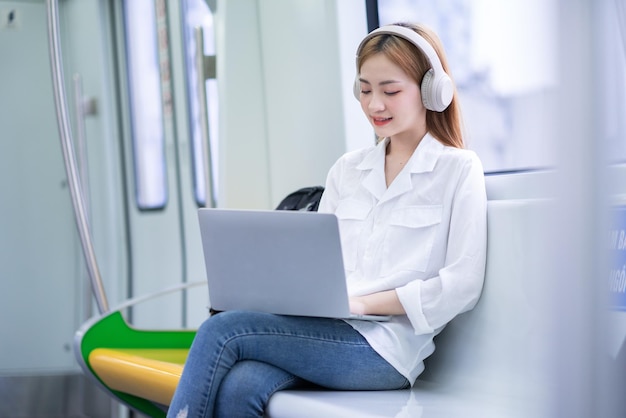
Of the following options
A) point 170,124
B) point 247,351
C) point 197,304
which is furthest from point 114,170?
point 247,351

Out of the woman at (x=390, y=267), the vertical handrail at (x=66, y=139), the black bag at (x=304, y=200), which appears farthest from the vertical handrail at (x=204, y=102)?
the woman at (x=390, y=267)

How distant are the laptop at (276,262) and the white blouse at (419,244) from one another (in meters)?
0.08

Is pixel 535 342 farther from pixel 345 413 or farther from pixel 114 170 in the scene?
pixel 114 170

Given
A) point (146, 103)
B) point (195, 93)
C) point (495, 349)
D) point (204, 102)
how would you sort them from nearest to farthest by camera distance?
point (495, 349) → point (204, 102) → point (195, 93) → point (146, 103)

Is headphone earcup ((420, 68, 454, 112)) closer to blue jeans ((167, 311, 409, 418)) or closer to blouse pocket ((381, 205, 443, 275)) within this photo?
blouse pocket ((381, 205, 443, 275))

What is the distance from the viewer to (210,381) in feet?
6.32

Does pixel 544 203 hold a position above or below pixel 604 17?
below

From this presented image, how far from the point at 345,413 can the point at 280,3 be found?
1.96m

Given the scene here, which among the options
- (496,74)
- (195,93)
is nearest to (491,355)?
(496,74)

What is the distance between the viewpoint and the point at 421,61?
215 cm

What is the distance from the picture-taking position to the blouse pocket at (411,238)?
2039 mm

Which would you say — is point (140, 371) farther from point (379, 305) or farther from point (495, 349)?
point (495, 349)

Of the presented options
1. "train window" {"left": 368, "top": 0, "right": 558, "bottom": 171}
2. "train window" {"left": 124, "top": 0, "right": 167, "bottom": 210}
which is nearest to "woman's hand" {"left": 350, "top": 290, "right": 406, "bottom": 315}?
"train window" {"left": 368, "top": 0, "right": 558, "bottom": 171}

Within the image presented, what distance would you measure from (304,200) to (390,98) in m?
0.74
